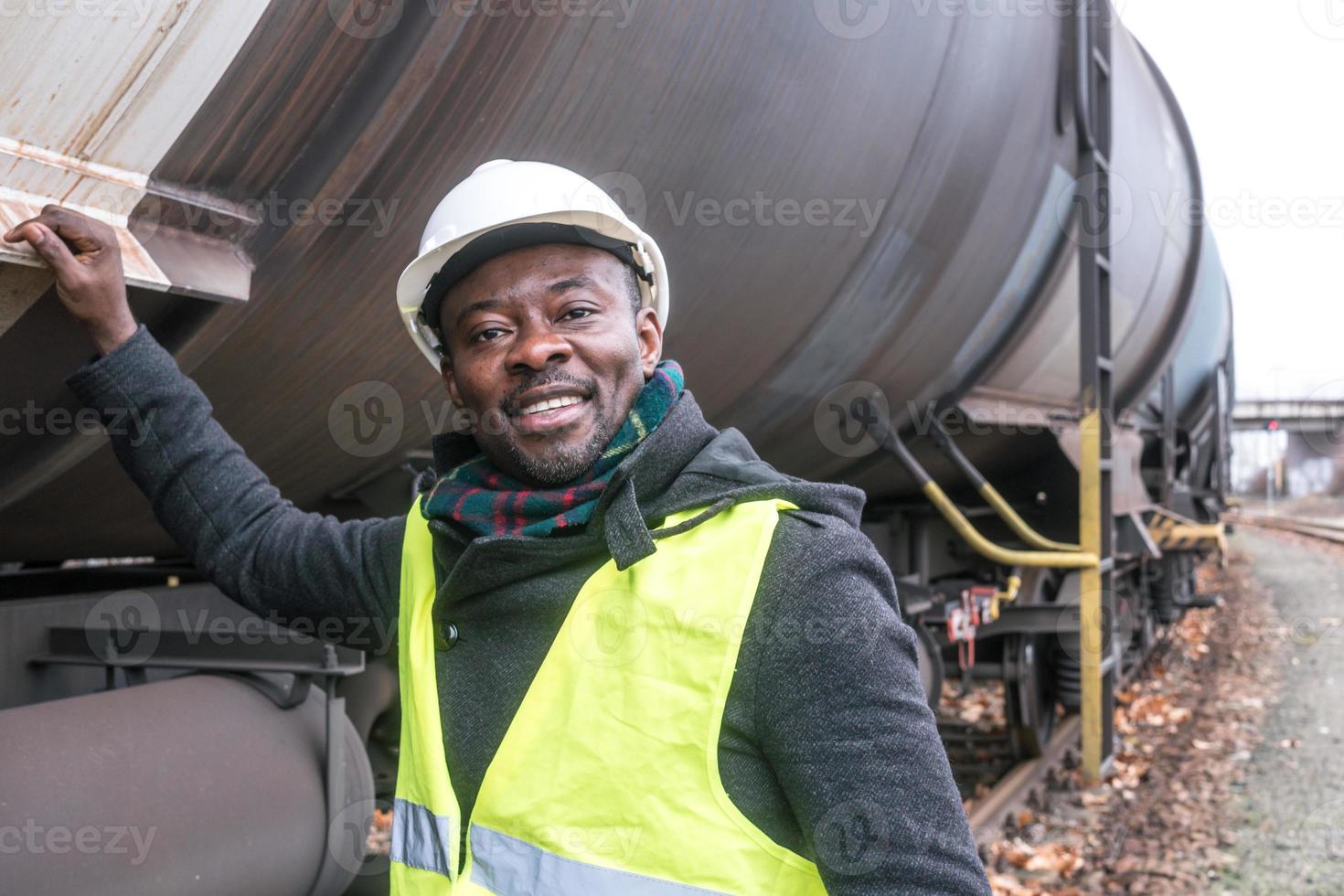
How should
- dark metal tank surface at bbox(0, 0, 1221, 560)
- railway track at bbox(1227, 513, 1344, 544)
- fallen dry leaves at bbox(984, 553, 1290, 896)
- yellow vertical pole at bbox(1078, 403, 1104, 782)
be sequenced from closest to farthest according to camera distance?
dark metal tank surface at bbox(0, 0, 1221, 560), fallen dry leaves at bbox(984, 553, 1290, 896), yellow vertical pole at bbox(1078, 403, 1104, 782), railway track at bbox(1227, 513, 1344, 544)

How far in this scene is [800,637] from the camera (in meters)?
1.23

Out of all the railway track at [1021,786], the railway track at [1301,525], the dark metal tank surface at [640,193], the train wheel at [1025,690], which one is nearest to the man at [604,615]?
the dark metal tank surface at [640,193]

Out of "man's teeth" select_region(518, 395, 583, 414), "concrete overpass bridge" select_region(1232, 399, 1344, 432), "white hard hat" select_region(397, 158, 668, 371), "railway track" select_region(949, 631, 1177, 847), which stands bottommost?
"railway track" select_region(949, 631, 1177, 847)

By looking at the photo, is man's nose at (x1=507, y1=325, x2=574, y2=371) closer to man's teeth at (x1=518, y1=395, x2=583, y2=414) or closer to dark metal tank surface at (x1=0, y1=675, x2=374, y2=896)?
man's teeth at (x1=518, y1=395, x2=583, y2=414)

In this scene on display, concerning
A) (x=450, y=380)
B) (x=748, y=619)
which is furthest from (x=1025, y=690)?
(x=748, y=619)

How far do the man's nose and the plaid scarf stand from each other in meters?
0.13

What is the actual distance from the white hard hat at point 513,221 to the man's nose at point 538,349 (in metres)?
0.13

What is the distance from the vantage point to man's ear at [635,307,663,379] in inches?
63.7

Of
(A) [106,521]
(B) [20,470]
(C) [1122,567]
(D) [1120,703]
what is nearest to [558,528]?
(B) [20,470]

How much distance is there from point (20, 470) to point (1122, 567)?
593cm

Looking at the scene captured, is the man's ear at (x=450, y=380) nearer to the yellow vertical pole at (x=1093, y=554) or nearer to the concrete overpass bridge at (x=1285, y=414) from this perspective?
the yellow vertical pole at (x=1093, y=554)

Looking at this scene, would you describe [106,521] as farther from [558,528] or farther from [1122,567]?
[1122,567]

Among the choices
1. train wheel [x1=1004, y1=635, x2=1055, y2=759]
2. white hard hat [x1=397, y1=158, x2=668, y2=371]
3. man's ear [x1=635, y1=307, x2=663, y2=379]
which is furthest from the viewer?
train wheel [x1=1004, y1=635, x2=1055, y2=759]

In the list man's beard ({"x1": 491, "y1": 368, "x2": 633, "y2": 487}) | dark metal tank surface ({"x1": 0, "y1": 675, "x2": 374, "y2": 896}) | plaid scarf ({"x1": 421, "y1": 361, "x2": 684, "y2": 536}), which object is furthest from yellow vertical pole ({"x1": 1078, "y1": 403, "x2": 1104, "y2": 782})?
man's beard ({"x1": 491, "y1": 368, "x2": 633, "y2": 487})
